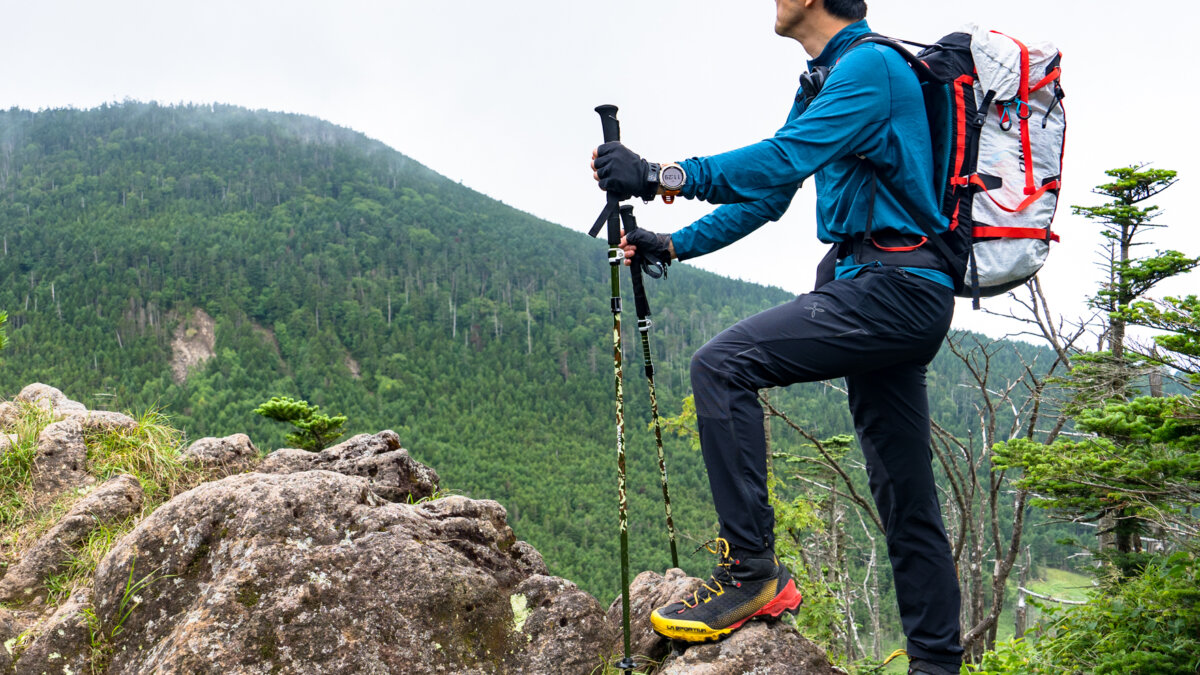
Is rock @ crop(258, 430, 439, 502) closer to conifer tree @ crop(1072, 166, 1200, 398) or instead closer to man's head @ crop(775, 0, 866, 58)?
man's head @ crop(775, 0, 866, 58)

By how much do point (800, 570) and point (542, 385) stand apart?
440 feet

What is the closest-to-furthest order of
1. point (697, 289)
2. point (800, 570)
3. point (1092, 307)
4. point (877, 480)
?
1. point (877, 480)
2. point (1092, 307)
3. point (800, 570)
4. point (697, 289)

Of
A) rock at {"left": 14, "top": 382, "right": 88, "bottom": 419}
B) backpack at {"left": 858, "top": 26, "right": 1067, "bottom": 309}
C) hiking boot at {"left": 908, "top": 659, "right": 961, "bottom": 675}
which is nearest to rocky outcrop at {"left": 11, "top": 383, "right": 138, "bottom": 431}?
rock at {"left": 14, "top": 382, "right": 88, "bottom": 419}

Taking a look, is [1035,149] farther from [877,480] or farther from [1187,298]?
[1187,298]

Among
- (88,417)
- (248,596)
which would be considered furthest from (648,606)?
(88,417)

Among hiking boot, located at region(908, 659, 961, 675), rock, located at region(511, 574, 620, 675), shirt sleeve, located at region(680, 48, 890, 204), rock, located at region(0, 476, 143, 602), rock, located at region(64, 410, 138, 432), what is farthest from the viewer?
rock, located at region(64, 410, 138, 432)

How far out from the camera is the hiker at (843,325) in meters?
2.58

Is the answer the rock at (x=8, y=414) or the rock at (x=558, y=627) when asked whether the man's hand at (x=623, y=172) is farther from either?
the rock at (x=8, y=414)

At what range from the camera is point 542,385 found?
149 meters

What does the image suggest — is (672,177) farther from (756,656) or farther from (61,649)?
(61,649)

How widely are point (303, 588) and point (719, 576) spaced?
5.61 feet

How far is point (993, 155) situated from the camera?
2.67 metres

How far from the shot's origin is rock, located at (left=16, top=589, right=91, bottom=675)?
298 centimetres

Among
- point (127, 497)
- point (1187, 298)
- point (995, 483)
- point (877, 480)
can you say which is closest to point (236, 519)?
point (127, 497)
